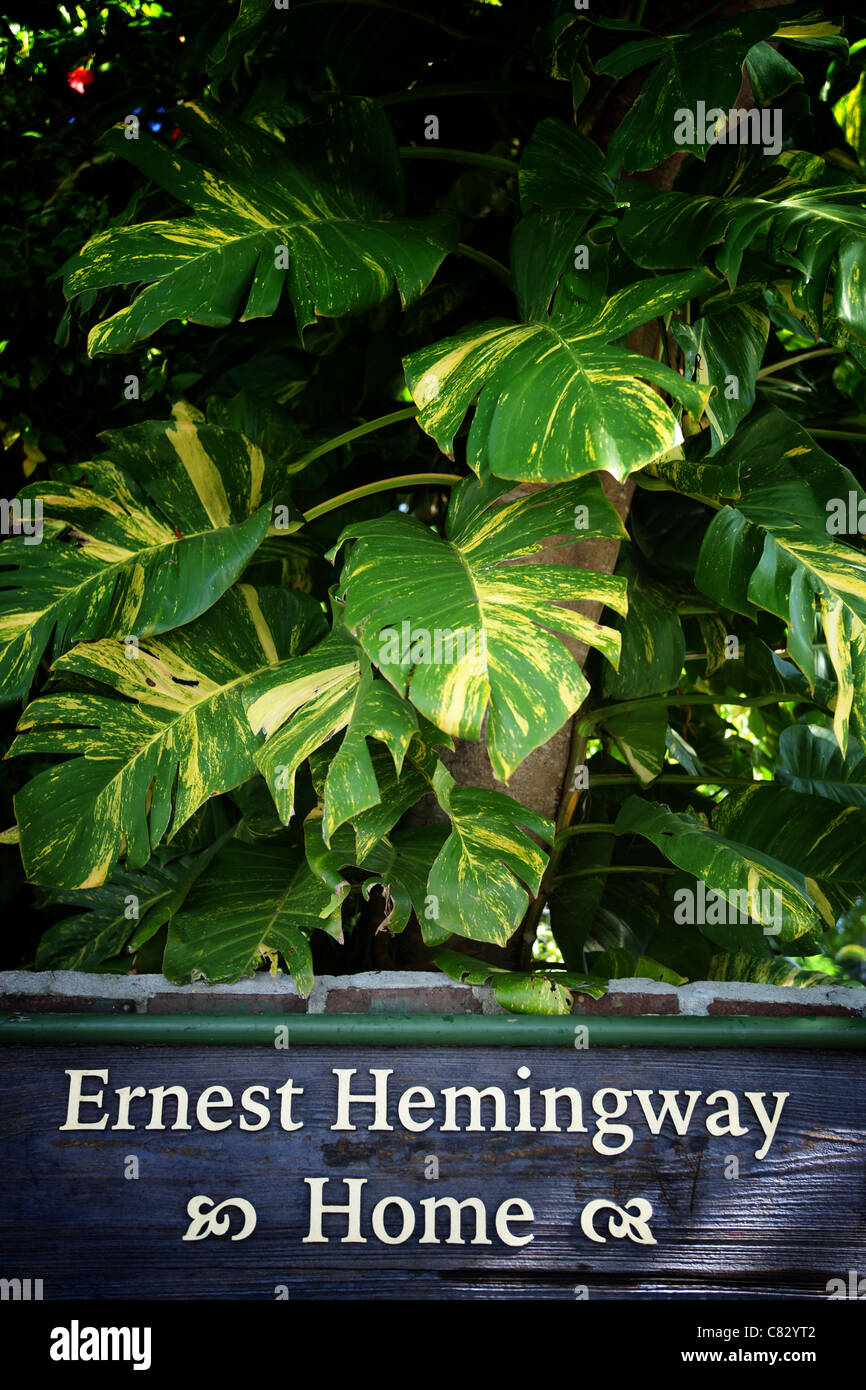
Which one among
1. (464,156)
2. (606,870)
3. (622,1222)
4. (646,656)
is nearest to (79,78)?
(464,156)

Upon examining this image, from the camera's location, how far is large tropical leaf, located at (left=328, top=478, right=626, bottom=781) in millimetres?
1092

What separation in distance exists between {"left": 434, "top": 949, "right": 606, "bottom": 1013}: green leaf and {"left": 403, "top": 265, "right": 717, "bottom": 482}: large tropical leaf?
23.4 inches

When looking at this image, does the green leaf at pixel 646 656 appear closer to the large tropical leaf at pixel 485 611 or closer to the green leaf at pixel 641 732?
the green leaf at pixel 641 732

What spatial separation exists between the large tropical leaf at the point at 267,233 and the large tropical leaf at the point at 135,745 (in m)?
0.43

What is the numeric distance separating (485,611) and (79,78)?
2.07 metres

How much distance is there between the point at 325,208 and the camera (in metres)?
1.58

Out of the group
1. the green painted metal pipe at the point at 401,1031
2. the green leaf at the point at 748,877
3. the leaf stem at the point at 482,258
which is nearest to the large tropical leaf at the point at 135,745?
the green painted metal pipe at the point at 401,1031

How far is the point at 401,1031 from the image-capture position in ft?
4.04

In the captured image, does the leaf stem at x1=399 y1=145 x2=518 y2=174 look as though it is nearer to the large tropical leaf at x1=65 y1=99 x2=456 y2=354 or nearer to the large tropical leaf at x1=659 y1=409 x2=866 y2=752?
the large tropical leaf at x1=65 y1=99 x2=456 y2=354

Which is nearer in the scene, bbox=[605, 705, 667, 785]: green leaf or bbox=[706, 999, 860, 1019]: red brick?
bbox=[706, 999, 860, 1019]: red brick

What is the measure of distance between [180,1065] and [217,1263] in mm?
212

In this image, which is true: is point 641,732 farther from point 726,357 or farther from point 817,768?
point 726,357

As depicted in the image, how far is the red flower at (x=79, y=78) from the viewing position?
8.20 feet

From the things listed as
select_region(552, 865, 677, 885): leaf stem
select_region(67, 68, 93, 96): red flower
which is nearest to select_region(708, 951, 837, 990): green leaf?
select_region(552, 865, 677, 885): leaf stem
